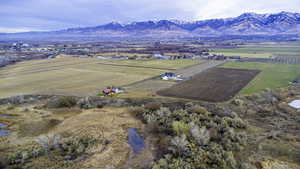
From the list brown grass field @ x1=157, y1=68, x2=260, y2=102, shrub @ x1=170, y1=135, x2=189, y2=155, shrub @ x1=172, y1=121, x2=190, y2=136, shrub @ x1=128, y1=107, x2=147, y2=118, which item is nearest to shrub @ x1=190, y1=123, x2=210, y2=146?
shrub @ x1=172, y1=121, x2=190, y2=136

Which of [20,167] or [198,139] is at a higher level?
[198,139]

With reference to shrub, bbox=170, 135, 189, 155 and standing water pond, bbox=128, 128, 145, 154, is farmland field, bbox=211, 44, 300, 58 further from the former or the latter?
shrub, bbox=170, 135, 189, 155

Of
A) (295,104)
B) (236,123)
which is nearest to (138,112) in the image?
(236,123)

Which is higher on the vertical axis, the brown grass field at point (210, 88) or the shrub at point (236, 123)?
the brown grass field at point (210, 88)

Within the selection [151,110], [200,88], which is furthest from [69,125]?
[200,88]

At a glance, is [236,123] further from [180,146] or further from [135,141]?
[135,141]

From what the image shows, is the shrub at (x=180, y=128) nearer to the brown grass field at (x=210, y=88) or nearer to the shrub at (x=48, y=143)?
the shrub at (x=48, y=143)

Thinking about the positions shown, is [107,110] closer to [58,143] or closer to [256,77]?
[58,143]

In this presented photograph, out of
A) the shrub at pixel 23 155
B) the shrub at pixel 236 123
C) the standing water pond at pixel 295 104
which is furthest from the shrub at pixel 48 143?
the standing water pond at pixel 295 104
